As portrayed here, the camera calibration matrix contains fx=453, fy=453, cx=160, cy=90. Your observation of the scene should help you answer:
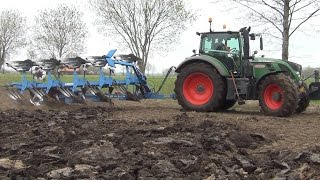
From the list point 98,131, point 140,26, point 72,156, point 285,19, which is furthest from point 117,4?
point 72,156

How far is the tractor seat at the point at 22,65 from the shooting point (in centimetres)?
1284

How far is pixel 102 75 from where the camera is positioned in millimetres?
12664

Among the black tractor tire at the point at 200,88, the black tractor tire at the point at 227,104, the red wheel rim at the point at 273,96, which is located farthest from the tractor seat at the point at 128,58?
the red wheel rim at the point at 273,96

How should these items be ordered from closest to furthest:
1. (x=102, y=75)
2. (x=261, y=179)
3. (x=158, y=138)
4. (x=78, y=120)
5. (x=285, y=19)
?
(x=261, y=179)
(x=158, y=138)
(x=78, y=120)
(x=102, y=75)
(x=285, y=19)

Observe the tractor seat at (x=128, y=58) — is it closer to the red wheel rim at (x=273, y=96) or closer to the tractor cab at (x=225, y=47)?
the tractor cab at (x=225, y=47)

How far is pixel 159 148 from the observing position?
680cm

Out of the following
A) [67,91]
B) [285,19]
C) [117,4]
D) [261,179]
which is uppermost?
[117,4]

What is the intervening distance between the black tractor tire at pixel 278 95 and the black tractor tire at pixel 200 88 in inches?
42.7

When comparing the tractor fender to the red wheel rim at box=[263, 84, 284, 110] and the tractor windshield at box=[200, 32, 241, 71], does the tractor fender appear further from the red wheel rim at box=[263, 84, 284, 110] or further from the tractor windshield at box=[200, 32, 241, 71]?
the red wheel rim at box=[263, 84, 284, 110]

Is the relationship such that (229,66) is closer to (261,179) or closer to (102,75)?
(102,75)

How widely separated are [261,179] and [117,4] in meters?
26.3

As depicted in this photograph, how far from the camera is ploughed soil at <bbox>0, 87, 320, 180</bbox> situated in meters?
5.59

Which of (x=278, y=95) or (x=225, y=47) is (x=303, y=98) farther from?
(x=225, y=47)

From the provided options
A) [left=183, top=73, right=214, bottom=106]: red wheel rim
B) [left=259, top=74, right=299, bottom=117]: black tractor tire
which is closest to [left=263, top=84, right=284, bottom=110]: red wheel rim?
[left=259, top=74, right=299, bottom=117]: black tractor tire
